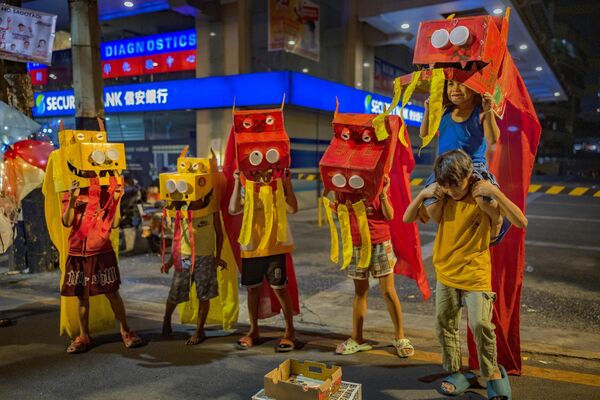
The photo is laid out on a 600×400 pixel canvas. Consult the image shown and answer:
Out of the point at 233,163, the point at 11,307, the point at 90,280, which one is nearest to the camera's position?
the point at 90,280

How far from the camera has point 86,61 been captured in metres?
6.36

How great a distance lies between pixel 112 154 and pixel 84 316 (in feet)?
4.85

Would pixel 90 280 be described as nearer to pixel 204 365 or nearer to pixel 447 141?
pixel 204 365

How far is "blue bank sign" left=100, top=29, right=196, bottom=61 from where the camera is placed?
1387 cm

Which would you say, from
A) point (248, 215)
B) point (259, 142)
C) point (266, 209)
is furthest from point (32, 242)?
point (259, 142)

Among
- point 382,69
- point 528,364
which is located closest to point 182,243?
point 528,364

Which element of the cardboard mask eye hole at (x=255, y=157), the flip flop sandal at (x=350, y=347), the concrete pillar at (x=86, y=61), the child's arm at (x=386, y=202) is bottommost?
the flip flop sandal at (x=350, y=347)

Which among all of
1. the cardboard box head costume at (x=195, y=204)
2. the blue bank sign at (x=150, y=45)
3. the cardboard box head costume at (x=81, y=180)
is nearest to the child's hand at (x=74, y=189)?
the cardboard box head costume at (x=81, y=180)

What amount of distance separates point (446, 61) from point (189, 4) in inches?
411

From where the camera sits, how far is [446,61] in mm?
3057

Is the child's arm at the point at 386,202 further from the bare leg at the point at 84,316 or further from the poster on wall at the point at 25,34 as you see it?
the poster on wall at the point at 25,34

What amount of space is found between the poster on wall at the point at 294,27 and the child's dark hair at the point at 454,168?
952 centimetres

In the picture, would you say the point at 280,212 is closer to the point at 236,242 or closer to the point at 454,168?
the point at 236,242

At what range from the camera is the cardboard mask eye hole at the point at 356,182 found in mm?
3811
